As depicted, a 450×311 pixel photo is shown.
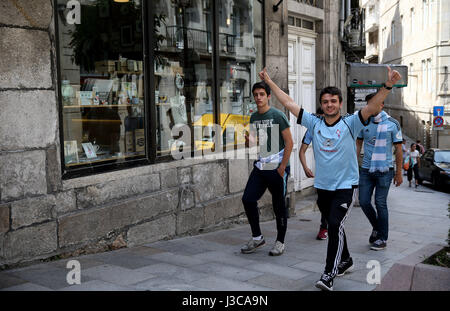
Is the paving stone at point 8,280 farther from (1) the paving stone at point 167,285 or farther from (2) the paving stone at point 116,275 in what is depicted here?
(1) the paving stone at point 167,285

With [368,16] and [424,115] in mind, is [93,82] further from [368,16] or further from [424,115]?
[368,16]

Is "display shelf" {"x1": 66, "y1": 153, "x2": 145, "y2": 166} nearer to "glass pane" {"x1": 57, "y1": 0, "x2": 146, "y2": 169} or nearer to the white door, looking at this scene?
"glass pane" {"x1": 57, "y1": 0, "x2": 146, "y2": 169}

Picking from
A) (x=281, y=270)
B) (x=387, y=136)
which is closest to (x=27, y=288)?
(x=281, y=270)

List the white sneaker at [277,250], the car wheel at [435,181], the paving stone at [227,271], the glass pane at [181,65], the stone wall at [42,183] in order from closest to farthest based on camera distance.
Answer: the stone wall at [42,183] < the paving stone at [227,271] < the white sneaker at [277,250] < the glass pane at [181,65] < the car wheel at [435,181]

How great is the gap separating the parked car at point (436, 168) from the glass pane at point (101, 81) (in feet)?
51.3

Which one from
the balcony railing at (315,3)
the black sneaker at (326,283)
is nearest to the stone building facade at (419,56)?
the balcony railing at (315,3)

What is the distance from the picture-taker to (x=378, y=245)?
6.55 metres

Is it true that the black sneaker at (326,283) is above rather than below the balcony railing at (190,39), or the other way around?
below

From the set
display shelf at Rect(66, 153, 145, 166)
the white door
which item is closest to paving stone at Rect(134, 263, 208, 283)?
display shelf at Rect(66, 153, 145, 166)

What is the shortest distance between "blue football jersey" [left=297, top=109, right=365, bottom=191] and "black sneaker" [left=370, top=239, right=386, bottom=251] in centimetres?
205

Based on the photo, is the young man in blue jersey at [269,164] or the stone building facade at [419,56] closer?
the young man in blue jersey at [269,164]

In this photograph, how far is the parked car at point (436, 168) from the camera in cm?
1940

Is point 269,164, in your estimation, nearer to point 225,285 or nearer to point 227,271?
point 227,271

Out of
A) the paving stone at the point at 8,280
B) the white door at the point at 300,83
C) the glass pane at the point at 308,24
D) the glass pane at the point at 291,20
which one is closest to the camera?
the paving stone at the point at 8,280
